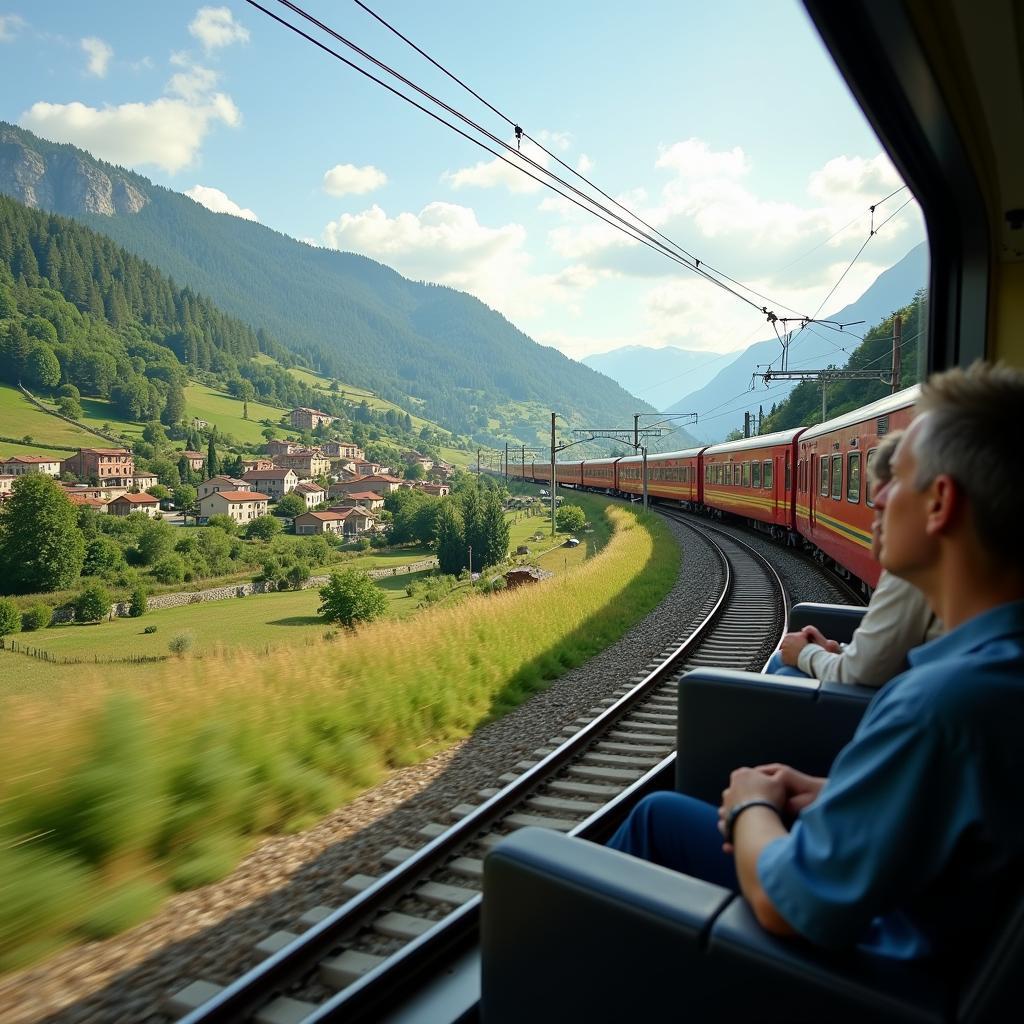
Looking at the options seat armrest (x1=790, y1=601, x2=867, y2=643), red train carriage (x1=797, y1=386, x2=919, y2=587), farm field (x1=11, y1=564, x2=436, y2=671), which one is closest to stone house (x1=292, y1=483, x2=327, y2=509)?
farm field (x1=11, y1=564, x2=436, y2=671)

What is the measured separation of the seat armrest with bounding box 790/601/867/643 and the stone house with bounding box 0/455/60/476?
4938 centimetres

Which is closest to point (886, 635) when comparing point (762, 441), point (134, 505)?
point (762, 441)

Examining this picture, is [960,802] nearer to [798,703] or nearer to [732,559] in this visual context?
[798,703]

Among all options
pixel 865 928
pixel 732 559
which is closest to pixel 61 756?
pixel 865 928

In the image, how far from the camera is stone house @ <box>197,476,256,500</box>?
7956cm

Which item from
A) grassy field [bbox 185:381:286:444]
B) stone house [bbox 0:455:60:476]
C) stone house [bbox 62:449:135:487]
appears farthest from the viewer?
grassy field [bbox 185:381:286:444]

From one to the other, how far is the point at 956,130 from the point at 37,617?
49.7m

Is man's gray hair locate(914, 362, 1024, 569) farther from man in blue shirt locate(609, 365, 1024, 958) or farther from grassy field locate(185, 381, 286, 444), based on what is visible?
grassy field locate(185, 381, 286, 444)

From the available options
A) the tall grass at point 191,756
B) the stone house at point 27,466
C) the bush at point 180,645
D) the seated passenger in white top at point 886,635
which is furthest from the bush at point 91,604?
the seated passenger in white top at point 886,635

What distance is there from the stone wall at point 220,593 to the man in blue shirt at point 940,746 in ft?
165

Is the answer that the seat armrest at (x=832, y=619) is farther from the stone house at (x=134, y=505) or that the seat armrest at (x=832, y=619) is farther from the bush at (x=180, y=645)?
the stone house at (x=134, y=505)

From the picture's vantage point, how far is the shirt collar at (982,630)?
1.12m

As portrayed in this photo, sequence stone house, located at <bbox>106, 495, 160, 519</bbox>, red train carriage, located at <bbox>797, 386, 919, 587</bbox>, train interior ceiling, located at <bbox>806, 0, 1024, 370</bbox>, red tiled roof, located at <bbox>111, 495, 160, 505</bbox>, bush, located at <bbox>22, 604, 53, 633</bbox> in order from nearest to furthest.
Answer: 1. train interior ceiling, located at <bbox>806, 0, 1024, 370</bbox>
2. red train carriage, located at <bbox>797, 386, 919, 587</bbox>
3. bush, located at <bbox>22, 604, 53, 633</bbox>
4. stone house, located at <bbox>106, 495, 160, 519</bbox>
5. red tiled roof, located at <bbox>111, 495, 160, 505</bbox>

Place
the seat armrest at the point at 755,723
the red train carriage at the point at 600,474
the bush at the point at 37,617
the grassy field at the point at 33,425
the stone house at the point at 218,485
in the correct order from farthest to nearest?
the stone house at the point at 218,485, the grassy field at the point at 33,425, the red train carriage at the point at 600,474, the bush at the point at 37,617, the seat armrest at the point at 755,723
